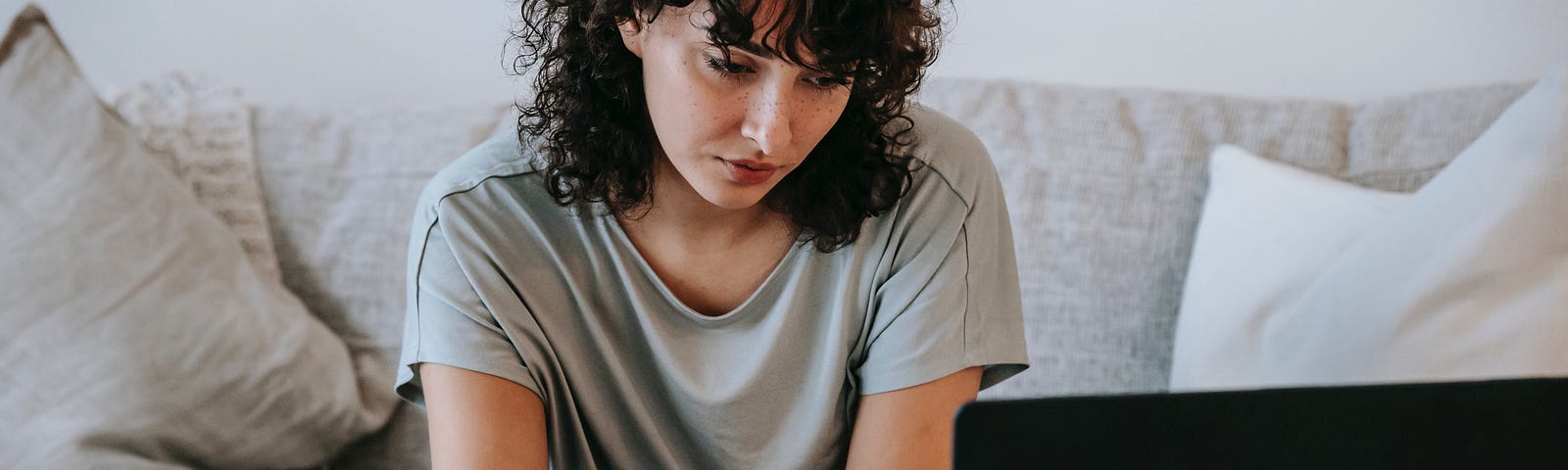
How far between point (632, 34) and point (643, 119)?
0.37 feet

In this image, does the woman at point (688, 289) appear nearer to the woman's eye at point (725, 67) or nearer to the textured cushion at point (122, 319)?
the woman's eye at point (725, 67)

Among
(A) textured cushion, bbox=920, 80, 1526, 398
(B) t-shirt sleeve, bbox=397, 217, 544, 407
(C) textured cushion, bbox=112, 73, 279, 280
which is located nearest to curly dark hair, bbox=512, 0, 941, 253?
(B) t-shirt sleeve, bbox=397, 217, 544, 407

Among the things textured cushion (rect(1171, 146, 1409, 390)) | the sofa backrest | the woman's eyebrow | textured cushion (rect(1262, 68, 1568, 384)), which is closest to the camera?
the woman's eyebrow

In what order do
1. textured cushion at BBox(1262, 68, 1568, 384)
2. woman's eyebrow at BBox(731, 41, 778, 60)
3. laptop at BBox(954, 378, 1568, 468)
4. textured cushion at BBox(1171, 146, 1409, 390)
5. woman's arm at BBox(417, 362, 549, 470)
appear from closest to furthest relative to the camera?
1. laptop at BBox(954, 378, 1568, 468)
2. woman's eyebrow at BBox(731, 41, 778, 60)
3. woman's arm at BBox(417, 362, 549, 470)
4. textured cushion at BBox(1262, 68, 1568, 384)
5. textured cushion at BBox(1171, 146, 1409, 390)

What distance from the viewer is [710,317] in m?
1.07

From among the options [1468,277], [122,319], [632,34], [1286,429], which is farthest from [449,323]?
[1468,277]

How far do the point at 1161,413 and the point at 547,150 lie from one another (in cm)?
64

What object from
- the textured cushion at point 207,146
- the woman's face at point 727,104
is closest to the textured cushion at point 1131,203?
the woman's face at point 727,104

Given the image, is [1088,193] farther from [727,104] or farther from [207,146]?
[207,146]

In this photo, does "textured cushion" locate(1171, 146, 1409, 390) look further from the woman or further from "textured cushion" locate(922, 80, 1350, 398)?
the woman

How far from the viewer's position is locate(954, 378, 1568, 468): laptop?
52 cm

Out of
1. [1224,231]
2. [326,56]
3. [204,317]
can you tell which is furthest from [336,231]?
[1224,231]

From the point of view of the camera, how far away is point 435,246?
3.38ft

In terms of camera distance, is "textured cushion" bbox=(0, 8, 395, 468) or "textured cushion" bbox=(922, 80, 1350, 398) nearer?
"textured cushion" bbox=(0, 8, 395, 468)
